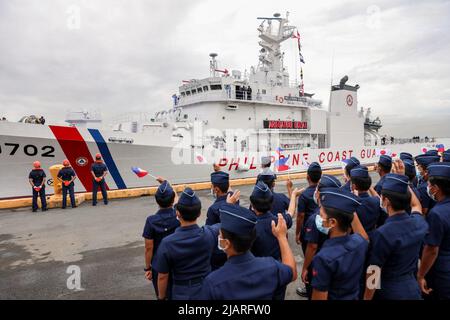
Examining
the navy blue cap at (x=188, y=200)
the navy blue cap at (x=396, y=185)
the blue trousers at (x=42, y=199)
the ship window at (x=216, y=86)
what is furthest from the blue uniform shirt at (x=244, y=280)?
the ship window at (x=216, y=86)

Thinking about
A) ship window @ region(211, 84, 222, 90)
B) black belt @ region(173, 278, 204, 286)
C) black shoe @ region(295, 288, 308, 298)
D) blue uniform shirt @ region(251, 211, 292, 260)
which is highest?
ship window @ region(211, 84, 222, 90)

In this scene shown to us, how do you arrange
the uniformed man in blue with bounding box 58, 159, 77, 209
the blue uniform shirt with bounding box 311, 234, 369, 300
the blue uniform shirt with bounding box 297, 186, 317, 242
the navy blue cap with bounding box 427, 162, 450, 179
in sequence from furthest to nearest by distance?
1. the uniformed man in blue with bounding box 58, 159, 77, 209
2. the blue uniform shirt with bounding box 297, 186, 317, 242
3. the navy blue cap with bounding box 427, 162, 450, 179
4. the blue uniform shirt with bounding box 311, 234, 369, 300

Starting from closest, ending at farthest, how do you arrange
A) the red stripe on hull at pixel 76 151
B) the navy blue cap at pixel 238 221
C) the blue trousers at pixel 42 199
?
1. the navy blue cap at pixel 238 221
2. the blue trousers at pixel 42 199
3. the red stripe on hull at pixel 76 151

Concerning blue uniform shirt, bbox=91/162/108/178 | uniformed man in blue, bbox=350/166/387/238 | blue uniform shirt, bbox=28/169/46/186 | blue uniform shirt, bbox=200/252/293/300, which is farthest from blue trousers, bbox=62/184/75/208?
blue uniform shirt, bbox=200/252/293/300

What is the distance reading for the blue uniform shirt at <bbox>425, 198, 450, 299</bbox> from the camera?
7.36 feet

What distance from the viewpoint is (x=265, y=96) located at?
14594mm

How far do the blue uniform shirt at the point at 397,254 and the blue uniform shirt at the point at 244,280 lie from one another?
2.79 ft

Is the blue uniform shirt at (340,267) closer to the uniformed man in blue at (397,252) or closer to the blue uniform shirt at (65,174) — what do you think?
the uniformed man in blue at (397,252)

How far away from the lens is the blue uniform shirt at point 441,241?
2244 mm

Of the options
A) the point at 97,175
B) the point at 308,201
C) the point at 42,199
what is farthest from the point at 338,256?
the point at 42,199

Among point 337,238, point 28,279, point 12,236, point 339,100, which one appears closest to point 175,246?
point 337,238

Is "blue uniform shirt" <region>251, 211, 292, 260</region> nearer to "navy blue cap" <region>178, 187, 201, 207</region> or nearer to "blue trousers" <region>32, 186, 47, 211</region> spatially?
"navy blue cap" <region>178, 187, 201, 207</region>

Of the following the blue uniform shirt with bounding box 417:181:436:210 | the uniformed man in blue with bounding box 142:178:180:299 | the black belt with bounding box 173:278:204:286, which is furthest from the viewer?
the blue uniform shirt with bounding box 417:181:436:210
